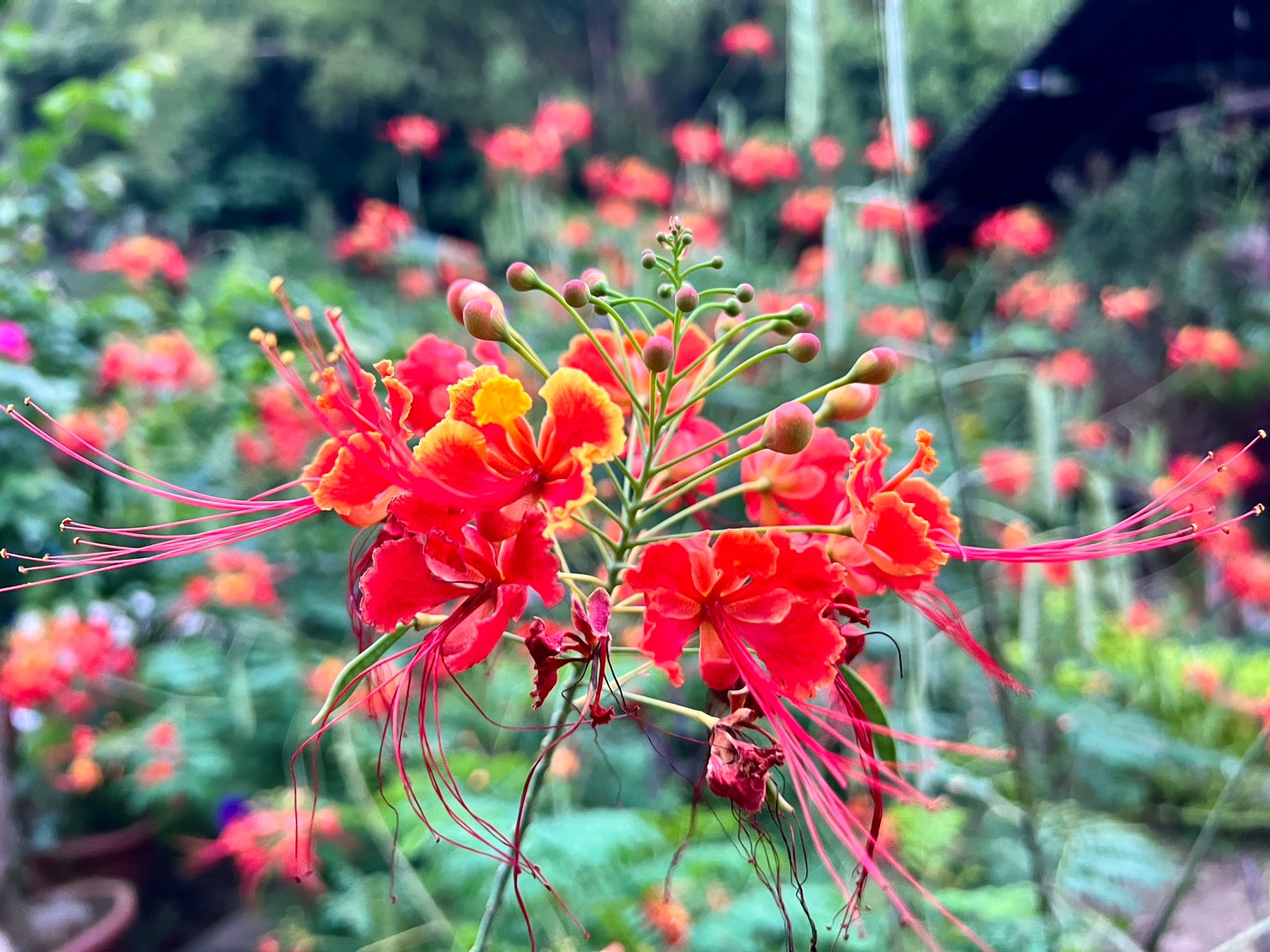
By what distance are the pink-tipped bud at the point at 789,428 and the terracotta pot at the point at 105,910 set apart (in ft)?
6.80

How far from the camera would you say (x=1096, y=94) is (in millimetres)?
3771

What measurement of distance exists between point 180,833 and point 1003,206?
15.4ft

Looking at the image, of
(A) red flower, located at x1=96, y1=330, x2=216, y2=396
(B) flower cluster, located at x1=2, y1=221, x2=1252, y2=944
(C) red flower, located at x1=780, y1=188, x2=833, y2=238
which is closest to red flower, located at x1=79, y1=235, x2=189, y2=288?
(A) red flower, located at x1=96, y1=330, x2=216, y2=396

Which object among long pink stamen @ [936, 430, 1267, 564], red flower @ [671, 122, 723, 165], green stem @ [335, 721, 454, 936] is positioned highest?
red flower @ [671, 122, 723, 165]

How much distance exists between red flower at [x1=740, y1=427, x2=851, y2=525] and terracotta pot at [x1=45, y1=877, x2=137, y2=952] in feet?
6.54

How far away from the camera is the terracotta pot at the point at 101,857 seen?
2.39 metres

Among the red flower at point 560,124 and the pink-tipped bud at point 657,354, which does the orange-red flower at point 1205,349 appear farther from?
the pink-tipped bud at point 657,354

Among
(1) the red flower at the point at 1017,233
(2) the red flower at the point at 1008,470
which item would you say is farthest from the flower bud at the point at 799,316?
(1) the red flower at the point at 1017,233

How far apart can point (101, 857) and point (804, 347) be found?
275 cm

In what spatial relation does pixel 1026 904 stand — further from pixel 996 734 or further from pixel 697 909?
pixel 996 734

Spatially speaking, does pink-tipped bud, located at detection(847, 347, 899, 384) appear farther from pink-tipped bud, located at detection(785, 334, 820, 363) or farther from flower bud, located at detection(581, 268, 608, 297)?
flower bud, located at detection(581, 268, 608, 297)

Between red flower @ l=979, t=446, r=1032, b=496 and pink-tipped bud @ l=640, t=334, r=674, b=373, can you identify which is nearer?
pink-tipped bud @ l=640, t=334, r=674, b=373

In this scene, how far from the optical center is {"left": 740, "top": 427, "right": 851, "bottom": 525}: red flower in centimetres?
69

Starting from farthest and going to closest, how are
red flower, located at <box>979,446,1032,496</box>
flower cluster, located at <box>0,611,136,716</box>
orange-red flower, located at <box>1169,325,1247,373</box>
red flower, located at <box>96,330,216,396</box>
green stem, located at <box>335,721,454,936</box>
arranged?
1. orange-red flower, located at <box>1169,325,1247,373</box>
2. red flower, located at <box>979,446,1032,496</box>
3. red flower, located at <box>96,330,216,396</box>
4. flower cluster, located at <box>0,611,136,716</box>
5. green stem, located at <box>335,721,454,936</box>
